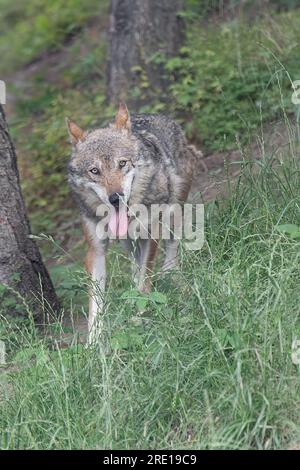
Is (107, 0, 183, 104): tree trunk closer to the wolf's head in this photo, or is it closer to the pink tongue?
the wolf's head

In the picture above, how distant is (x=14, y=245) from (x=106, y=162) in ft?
2.99

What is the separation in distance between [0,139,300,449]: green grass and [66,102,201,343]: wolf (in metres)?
0.92

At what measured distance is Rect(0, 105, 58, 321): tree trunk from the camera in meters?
7.10

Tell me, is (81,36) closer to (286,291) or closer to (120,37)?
(120,37)

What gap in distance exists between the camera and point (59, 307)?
7.57 meters

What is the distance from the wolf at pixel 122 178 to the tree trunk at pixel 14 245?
437 millimetres

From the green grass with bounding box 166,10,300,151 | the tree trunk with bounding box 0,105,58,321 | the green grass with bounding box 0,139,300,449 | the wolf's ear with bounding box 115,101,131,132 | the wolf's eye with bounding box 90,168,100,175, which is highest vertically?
the green grass with bounding box 166,10,300,151

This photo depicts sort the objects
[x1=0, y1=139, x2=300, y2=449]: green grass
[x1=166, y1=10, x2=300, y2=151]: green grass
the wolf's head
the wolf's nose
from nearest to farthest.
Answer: [x1=0, y1=139, x2=300, y2=449]: green grass
the wolf's nose
the wolf's head
[x1=166, y1=10, x2=300, y2=151]: green grass

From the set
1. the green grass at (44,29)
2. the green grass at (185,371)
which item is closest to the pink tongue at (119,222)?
the green grass at (185,371)

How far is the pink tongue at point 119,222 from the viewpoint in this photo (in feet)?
23.1

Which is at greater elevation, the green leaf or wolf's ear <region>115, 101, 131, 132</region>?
wolf's ear <region>115, 101, 131, 132</region>

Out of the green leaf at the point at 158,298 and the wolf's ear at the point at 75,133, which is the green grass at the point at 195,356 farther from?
the wolf's ear at the point at 75,133

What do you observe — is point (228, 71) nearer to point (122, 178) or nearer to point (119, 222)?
point (122, 178)

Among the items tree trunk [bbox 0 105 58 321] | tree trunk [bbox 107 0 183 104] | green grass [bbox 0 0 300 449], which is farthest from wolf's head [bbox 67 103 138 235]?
tree trunk [bbox 107 0 183 104]
